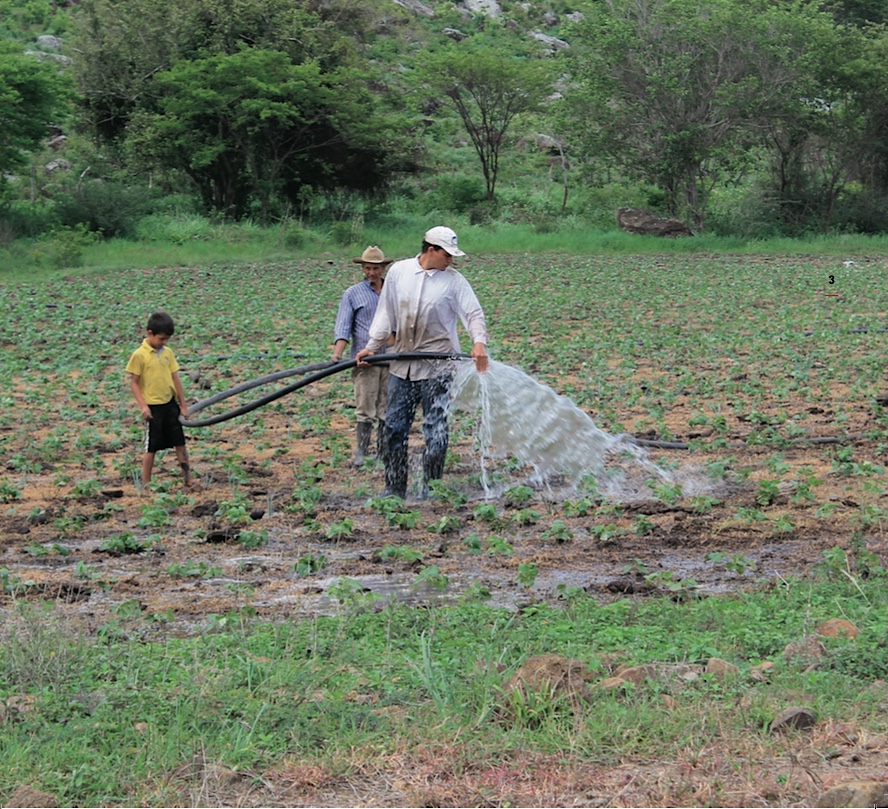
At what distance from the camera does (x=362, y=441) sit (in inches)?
355

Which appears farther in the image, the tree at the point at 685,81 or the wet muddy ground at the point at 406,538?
the tree at the point at 685,81

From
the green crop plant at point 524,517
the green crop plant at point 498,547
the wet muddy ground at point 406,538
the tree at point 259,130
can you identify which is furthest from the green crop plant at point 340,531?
the tree at point 259,130

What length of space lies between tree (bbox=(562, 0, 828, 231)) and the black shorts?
24746mm

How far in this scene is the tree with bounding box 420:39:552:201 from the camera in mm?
35250

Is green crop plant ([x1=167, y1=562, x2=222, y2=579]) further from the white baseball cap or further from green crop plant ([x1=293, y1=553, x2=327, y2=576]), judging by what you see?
the white baseball cap

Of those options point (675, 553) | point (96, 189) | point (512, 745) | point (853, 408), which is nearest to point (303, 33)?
point (96, 189)

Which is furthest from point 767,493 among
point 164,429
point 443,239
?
point 164,429

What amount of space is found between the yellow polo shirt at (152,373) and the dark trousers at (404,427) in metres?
1.51

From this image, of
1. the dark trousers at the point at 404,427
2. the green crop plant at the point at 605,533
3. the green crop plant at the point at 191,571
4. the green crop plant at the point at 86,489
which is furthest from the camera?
the green crop plant at the point at 86,489

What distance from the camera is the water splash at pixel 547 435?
8.08 m

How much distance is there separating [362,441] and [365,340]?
0.72 metres

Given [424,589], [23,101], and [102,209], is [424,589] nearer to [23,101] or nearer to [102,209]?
[23,101]

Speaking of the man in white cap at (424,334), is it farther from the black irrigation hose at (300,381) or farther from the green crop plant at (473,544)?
the green crop plant at (473,544)

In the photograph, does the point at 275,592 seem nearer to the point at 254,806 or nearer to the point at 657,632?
the point at 657,632
